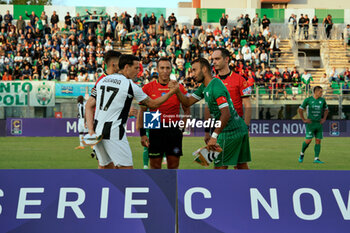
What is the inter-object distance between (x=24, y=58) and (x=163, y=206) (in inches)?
1123

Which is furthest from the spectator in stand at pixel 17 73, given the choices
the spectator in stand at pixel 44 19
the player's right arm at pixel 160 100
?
the player's right arm at pixel 160 100

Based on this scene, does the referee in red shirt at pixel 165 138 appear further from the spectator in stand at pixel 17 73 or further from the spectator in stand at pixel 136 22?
the spectator in stand at pixel 136 22

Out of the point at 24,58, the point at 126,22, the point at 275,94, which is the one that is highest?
the point at 126,22

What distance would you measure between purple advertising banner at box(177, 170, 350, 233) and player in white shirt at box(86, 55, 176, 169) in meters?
2.17

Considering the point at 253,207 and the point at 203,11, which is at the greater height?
the point at 203,11

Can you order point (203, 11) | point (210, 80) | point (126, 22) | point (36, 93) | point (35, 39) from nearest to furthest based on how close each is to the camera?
point (210, 80) < point (36, 93) < point (35, 39) < point (126, 22) < point (203, 11)

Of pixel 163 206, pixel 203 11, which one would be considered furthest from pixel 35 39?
pixel 163 206

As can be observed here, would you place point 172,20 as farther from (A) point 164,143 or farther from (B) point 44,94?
(A) point 164,143

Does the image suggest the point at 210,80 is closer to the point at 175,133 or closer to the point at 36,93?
the point at 175,133

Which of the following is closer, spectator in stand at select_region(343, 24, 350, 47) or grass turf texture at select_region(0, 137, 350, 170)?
grass turf texture at select_region(0, 137, 350, 170)

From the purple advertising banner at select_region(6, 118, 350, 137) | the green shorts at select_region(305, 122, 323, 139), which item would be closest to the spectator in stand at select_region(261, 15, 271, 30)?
the purple advertising banner at select_region(6, 118, 350, 137)

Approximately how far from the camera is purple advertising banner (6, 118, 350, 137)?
26094mm

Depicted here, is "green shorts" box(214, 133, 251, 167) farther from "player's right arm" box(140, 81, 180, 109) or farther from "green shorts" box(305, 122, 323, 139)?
"green shorts" box(305, 122, 323, 139)

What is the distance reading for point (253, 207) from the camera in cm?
461
